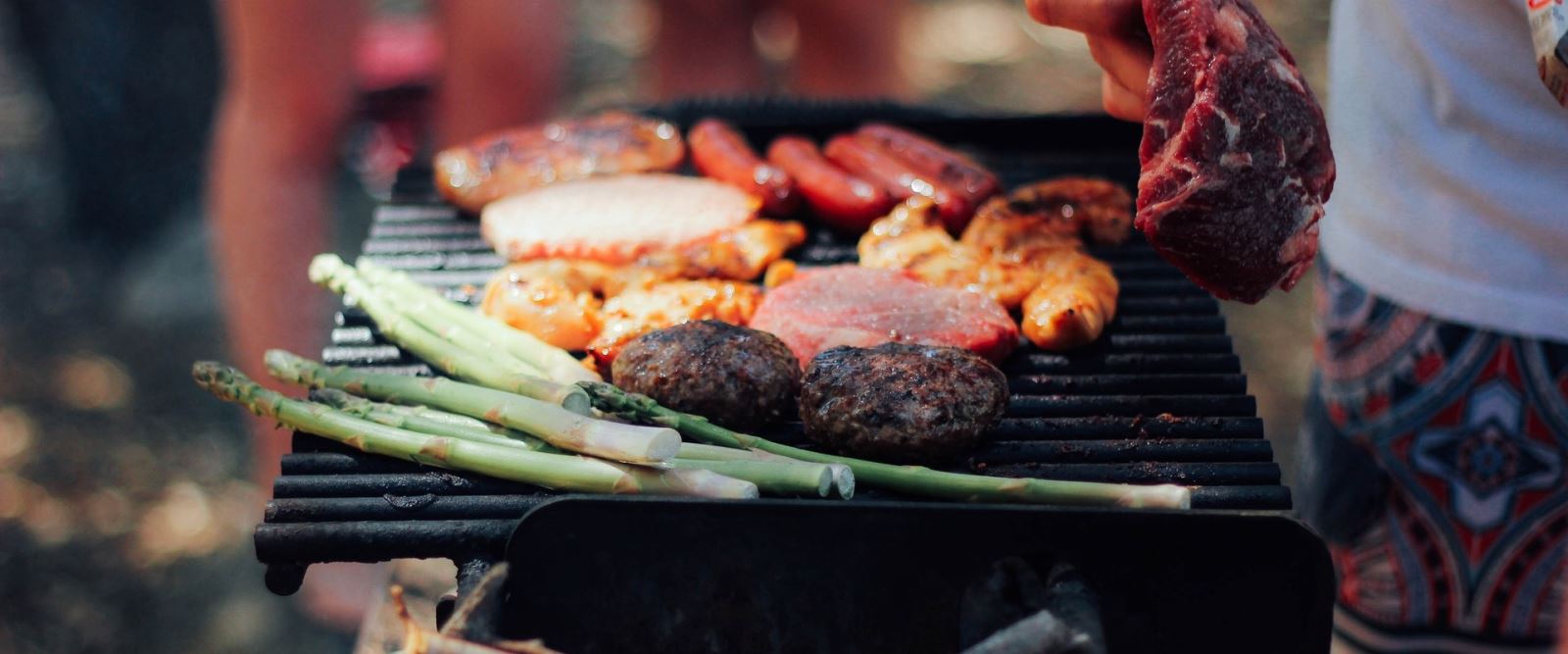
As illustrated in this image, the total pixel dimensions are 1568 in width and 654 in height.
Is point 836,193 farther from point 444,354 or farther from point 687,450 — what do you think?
point 687,450

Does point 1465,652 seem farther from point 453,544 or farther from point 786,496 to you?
point 453,544

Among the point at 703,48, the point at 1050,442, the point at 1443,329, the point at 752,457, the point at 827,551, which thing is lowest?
the point at 1443,329

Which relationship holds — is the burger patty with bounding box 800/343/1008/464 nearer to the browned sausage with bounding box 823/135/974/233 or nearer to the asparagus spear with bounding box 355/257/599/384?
the asparagus spear with bounding box 355/257/599/384

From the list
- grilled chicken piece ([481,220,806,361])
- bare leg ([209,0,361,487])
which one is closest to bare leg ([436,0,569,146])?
bare leg ([209,0,361,487])

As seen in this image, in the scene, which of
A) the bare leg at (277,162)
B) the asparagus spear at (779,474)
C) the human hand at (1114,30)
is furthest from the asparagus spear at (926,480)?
the bare leg at (277,162)

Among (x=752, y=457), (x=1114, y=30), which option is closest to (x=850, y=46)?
(x=1114, y=30)

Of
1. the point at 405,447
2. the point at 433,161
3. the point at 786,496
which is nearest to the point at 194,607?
the point at 433,161
